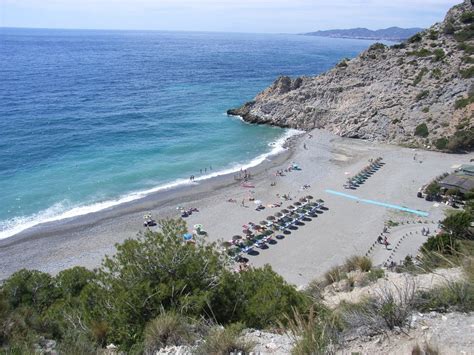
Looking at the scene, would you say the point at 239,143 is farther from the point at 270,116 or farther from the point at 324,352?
the point at 324,352

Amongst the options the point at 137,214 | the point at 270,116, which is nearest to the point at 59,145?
the point at 137,214

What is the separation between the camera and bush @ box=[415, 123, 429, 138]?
148 ft

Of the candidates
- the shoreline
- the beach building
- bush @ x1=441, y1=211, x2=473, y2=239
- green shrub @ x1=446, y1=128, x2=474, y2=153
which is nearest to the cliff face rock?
green shrub @ x1=446, y1=128, x2=474, y2=153

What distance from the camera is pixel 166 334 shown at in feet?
24.3

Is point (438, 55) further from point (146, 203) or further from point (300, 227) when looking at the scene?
point (146, 203)

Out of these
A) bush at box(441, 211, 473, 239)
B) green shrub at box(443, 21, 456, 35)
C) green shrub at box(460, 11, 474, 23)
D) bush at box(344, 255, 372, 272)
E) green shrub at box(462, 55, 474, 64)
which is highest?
green shrub at box(460, 11, 474, 23)

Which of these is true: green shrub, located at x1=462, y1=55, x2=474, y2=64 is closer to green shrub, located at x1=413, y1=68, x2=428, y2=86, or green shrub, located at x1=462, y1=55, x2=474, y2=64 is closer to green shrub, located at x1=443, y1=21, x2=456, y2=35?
green shrub, located at x1=413, y1=68, x2=428, y2=86

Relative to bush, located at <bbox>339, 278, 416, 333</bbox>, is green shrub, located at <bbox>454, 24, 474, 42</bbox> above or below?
above

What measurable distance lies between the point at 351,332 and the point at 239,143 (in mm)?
42392

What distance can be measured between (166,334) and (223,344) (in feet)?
4.80

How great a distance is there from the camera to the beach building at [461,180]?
29694 mm

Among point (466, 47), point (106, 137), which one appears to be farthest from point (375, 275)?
point (466, 47)

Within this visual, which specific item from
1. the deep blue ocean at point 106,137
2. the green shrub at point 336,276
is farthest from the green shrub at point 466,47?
the green shrub at point 336,276

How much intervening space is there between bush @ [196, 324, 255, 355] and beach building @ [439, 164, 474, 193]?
28.6m
